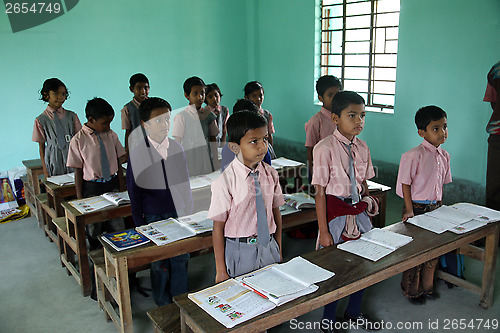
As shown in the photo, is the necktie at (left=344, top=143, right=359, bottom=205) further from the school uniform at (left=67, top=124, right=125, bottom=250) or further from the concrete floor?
the school uniform at (left=67, top=124, right=125, bottom=250)

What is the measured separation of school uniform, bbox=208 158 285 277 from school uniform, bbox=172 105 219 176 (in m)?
2.09

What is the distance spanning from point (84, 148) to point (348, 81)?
12.3 feet

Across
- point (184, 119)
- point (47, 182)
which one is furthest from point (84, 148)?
point (184, 119)

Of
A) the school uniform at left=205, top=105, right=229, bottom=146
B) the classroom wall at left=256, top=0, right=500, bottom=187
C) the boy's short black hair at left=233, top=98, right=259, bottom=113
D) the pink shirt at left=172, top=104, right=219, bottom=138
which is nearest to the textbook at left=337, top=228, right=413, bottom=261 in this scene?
the boy's short black hair at left=233, top=98, right=259, bottom=113

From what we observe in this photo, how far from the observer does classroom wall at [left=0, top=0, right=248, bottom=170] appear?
5.30 meters

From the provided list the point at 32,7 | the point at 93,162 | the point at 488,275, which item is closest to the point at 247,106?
the point at 93,162

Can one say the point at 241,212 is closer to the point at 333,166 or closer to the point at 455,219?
the point at 333,166

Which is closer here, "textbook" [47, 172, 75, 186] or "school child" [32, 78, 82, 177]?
"textbook" [47, 172, 75, 186]

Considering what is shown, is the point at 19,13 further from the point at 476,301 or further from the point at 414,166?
the point at 476,301

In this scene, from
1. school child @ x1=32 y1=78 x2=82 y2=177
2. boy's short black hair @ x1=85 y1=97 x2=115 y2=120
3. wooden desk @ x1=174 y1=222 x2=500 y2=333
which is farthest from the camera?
school child @ x1=32 y1=78 x2=82 y2=177

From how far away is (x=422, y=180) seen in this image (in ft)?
8.88

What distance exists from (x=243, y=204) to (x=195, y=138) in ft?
7.38

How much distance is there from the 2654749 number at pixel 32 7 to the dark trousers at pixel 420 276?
487cm

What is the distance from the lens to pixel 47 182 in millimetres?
3705
